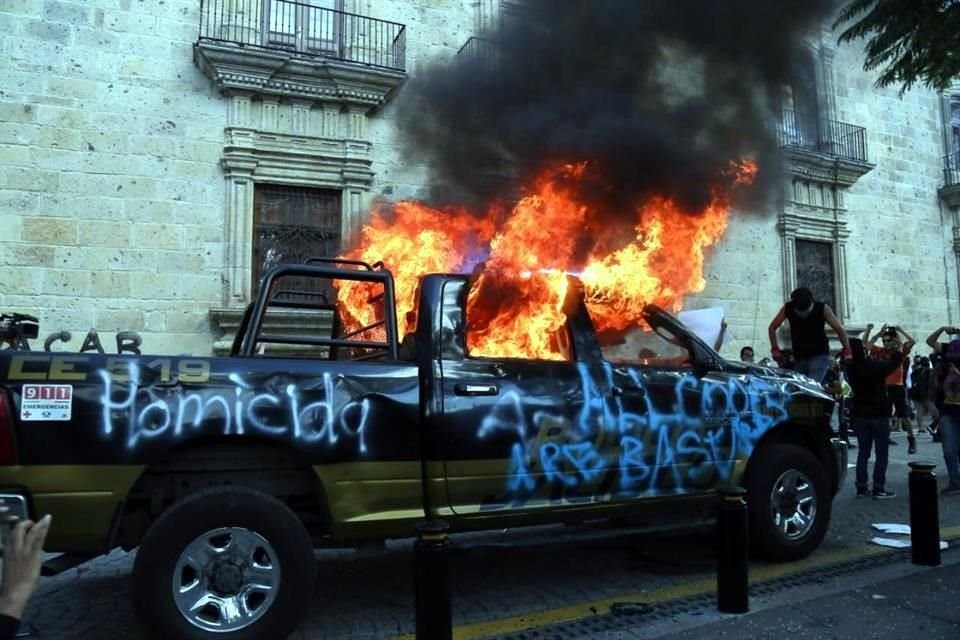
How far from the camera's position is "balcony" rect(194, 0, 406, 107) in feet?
33.6

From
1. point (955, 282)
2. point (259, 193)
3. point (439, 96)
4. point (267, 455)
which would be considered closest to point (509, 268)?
point (267, 455)

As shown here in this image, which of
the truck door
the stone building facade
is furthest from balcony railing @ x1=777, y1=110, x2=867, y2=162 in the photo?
the truck door

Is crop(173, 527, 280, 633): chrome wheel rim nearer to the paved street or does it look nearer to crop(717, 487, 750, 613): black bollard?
the paved street

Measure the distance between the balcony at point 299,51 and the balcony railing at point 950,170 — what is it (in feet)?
45.6

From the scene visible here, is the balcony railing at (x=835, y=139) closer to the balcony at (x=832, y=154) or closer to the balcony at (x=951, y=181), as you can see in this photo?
the balcony at (x=832, y=154)

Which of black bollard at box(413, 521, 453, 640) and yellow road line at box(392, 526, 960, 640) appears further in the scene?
yellow road line at box(392, 526, 960, 640)

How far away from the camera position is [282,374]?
11.3ft

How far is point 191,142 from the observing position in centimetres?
1023

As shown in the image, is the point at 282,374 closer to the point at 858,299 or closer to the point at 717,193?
the point at 717,193

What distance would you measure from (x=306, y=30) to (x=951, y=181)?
15582 mm

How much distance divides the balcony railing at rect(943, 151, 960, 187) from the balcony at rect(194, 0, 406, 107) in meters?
13.9

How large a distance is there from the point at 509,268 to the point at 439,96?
5.11 m

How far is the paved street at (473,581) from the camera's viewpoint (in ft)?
12.4

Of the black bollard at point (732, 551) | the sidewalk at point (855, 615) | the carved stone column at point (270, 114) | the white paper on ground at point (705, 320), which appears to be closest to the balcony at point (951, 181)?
the white paper on ground at point (705, 320)
